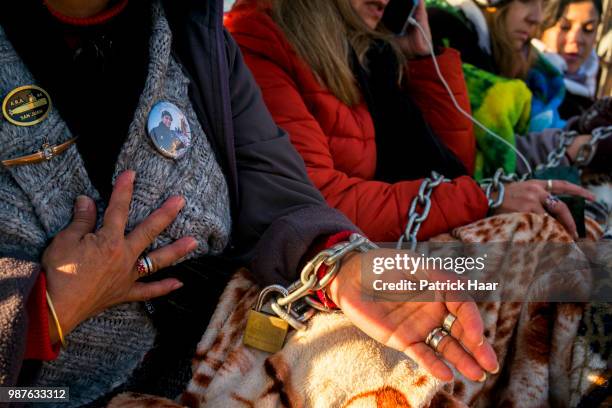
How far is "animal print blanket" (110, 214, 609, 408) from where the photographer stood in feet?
3.79

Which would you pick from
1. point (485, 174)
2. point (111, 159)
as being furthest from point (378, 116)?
point (111, 159)

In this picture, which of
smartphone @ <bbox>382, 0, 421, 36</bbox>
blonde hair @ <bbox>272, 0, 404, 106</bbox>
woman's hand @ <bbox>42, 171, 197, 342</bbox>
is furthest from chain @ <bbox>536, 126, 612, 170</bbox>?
woman's hand @ <bbox>42, 171, 197, 342</bbox>

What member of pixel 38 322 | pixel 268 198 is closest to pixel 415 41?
pixel 268 198

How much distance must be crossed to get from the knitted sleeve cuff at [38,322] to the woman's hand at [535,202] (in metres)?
1.27

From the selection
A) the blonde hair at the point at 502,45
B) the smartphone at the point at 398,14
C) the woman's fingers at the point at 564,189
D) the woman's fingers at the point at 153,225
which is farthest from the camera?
the blonde hair at the point at 502,45

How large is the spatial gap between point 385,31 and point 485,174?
0.64m

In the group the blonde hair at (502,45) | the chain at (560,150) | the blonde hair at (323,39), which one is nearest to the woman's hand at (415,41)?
the blonde hair at (323,39)

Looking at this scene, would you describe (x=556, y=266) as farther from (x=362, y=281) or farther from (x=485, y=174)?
(x=485, y=174)

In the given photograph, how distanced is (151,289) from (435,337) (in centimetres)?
54

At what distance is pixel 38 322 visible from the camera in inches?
42.4

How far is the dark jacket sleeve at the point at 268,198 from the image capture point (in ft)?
4.37

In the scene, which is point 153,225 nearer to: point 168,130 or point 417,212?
point 168,130

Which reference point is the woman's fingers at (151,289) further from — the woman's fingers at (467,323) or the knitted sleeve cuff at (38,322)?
the woman's fingers at (467,323)

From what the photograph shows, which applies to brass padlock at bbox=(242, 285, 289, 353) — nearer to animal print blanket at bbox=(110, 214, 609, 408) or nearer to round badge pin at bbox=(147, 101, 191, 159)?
animal print blanket at bbox=(110, 214, 609, 408)
